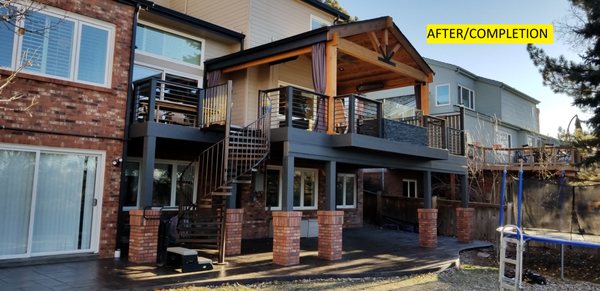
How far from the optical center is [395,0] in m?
13.5

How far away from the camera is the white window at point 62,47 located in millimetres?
8414

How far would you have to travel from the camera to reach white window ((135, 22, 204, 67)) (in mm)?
11664

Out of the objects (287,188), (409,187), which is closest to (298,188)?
(287,188)

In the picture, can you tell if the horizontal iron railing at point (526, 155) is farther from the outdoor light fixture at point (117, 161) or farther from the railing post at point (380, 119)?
the outdoor light fixture at point (117, 161)

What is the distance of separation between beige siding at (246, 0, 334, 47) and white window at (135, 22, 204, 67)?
1596 mm

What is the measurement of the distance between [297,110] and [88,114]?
6709mm

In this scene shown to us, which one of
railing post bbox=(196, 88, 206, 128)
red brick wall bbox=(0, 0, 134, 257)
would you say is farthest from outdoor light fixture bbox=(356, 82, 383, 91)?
red brick wall bbox=(0, 0, 134, 257)

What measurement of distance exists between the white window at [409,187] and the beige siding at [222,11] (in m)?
12.8

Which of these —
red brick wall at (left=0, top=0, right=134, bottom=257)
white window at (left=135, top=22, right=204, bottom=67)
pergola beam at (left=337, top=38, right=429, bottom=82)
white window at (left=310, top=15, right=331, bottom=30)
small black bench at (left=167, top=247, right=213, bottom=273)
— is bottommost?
small black bench at (left=167, top=247, right=213, bottom=273)

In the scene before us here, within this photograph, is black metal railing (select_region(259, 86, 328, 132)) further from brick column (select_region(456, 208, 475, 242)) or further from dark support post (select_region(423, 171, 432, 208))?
brick column (select_region(456, 208, 475, 242))

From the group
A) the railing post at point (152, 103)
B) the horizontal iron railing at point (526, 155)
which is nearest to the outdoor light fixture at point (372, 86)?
the horizontal iron railing at point (526, 155)

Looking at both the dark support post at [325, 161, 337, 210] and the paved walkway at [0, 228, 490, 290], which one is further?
the dark support post at [325, 161, 337, 210]

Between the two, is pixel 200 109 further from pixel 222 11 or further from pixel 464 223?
pixel 464 223

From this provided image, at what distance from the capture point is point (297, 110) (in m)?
14.3
